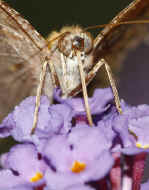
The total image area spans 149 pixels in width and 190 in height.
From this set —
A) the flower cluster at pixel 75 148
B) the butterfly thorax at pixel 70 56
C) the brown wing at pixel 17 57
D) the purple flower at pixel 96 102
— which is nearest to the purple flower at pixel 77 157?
the flower cluster at pixel 75 148

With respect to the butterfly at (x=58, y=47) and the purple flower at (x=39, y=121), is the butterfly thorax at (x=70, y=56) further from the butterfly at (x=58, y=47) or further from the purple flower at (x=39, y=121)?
the purple flower at (x=39, y=121)

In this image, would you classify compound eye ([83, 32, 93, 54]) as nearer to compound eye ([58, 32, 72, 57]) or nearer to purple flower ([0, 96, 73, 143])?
compound eye ([58, 32, 72, 57])

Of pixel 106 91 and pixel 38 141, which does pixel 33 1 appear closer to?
pixel 106 91

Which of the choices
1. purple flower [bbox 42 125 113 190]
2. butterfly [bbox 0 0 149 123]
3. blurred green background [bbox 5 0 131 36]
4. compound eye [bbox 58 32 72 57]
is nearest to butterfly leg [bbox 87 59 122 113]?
butterfly [bbox 0 0 149 123]

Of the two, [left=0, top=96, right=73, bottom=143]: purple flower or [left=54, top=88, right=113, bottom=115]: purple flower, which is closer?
[left=0, top=96, right=73, bottom=143]: purple flower

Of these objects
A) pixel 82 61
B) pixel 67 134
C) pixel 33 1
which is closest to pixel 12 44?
pixel 82 61

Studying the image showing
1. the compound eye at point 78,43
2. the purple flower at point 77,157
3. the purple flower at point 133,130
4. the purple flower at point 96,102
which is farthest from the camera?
the compound eye at point 78,43
